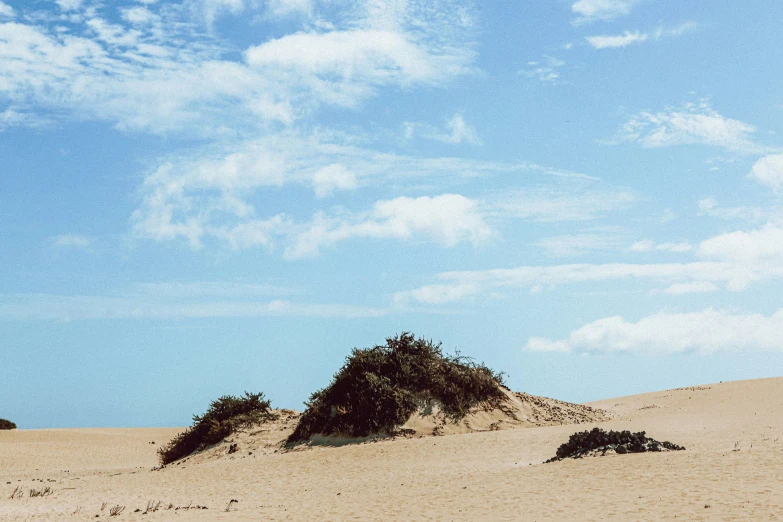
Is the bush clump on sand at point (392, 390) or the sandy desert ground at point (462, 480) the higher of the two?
the bush clump on sand at point (392, 390)

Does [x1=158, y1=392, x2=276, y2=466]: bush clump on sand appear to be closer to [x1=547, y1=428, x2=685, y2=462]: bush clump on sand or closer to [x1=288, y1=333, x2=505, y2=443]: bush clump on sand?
[x1=288, y1=333, x2=505, y2=443]: bush clump on sand

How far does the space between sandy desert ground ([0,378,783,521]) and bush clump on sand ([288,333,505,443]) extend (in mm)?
1181

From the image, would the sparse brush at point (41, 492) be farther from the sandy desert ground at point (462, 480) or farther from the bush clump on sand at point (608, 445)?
the bush clump on sand at point (608, 445)

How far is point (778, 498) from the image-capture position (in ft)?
45.1

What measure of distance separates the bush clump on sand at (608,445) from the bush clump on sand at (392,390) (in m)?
7.31

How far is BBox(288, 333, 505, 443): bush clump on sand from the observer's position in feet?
85.1

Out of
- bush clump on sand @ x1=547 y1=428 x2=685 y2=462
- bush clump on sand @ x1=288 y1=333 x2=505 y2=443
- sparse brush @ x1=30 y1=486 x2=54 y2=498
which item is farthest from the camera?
bush clump on sand @ x1=288 y1=333 x2=505 y2=443

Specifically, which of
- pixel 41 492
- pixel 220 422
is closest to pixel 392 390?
pixel 220 422

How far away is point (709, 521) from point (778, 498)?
6.40 feet

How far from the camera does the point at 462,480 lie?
18.1m

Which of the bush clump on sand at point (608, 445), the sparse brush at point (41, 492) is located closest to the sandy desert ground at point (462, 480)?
the sparse brush at point (41, 492)

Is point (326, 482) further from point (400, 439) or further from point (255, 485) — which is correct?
point (400, 439)

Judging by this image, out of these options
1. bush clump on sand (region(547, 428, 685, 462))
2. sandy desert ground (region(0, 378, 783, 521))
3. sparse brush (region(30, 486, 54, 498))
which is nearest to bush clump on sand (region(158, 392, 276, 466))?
sandy desert ground (region(0, 378, 783, 521))

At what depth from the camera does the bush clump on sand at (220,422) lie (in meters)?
28.2
